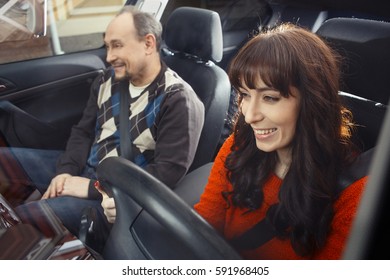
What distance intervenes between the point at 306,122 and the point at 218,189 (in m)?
0.26

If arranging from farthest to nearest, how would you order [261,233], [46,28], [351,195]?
[46,28]
[261,233]
[351,195]

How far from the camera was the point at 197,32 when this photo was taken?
3.15ft

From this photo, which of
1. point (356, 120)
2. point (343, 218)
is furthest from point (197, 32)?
point (343, 218)

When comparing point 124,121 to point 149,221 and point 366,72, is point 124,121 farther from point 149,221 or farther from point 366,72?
point 366,72

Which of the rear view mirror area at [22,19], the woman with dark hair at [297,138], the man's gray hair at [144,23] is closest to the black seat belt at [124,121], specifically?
the man's gray hair at [144,23]

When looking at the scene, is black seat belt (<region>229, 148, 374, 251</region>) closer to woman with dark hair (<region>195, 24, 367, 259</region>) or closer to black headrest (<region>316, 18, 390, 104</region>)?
woman with dark hair (<region>195, 24, 367, 259</region>)

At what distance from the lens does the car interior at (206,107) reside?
24.9 inches

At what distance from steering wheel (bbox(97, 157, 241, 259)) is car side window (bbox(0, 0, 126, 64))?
0.39m

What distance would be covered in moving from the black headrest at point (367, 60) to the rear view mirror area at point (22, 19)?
0.77 m

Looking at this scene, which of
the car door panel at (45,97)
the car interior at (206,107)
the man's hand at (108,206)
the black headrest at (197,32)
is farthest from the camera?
the car door panel at (45,97)

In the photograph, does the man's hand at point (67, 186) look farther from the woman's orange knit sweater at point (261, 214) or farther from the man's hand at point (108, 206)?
the woman's orange knit sweater at point (261, 214)

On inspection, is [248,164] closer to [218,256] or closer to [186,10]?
[218,256]

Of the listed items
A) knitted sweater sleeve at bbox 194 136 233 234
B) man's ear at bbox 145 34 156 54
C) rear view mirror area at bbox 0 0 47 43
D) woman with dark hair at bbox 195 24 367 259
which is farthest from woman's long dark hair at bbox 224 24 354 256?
rear view mirror area at bbox 0 0 47 43

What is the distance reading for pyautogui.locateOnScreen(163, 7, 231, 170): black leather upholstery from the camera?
0.89 meters
